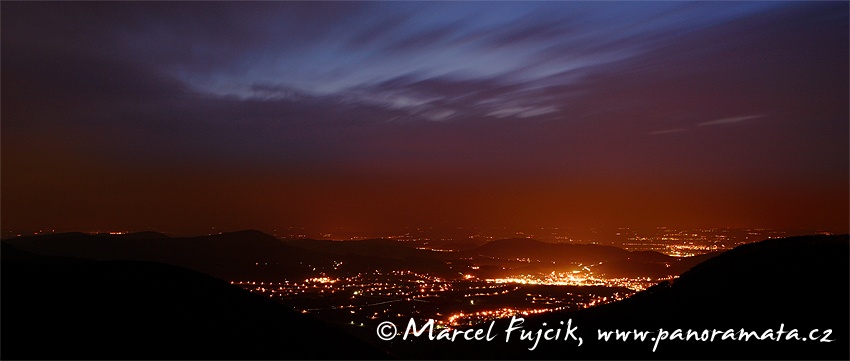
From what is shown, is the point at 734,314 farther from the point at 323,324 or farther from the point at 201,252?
the point at 201,252

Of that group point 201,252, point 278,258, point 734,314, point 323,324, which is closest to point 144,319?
point 323,324

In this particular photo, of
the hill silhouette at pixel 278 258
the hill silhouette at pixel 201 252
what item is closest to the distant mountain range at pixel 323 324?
the hill silhouette at pixel 278 258

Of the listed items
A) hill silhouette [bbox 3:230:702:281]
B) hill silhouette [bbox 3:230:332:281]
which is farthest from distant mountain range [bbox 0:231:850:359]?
hill silhouette [bbox 3:230:332:281]

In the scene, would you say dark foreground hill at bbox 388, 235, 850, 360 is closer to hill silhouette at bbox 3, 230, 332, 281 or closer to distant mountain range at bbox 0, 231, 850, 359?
distant mountain range at bbox 0, 231, 850, 359

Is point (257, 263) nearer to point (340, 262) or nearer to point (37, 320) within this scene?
point (340, 262)

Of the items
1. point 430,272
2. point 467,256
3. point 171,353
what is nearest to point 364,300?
point 430,272
